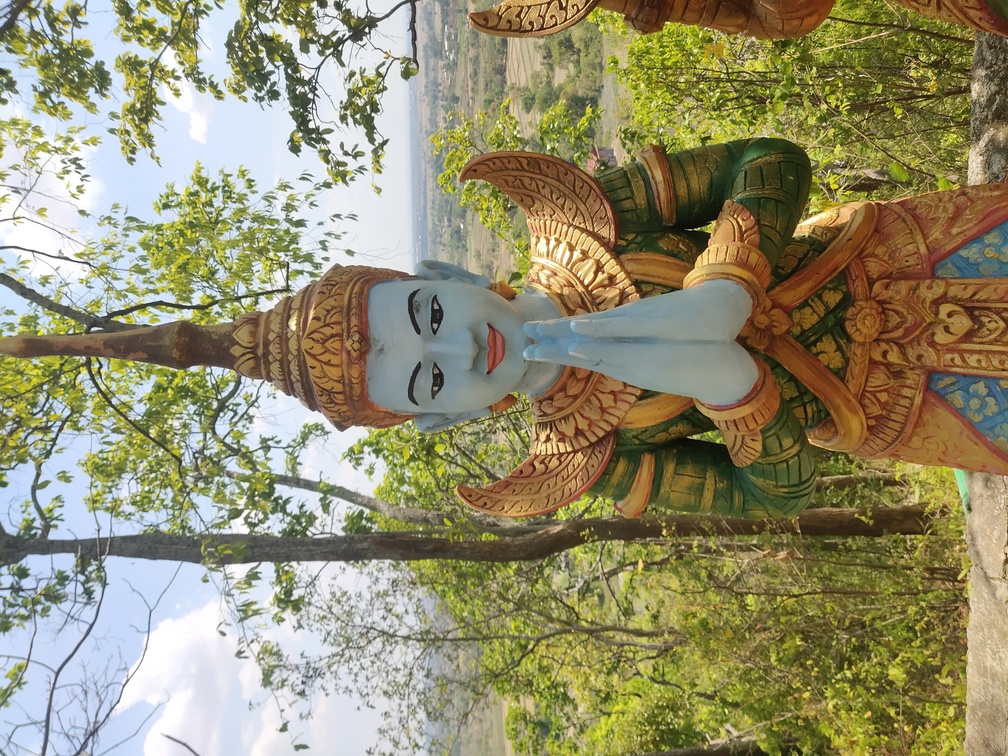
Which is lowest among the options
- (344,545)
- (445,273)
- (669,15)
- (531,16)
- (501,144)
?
(344,545)

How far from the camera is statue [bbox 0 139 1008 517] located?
1881 mm

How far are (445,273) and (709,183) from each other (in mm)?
918

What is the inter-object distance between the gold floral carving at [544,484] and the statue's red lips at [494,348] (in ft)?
1.32

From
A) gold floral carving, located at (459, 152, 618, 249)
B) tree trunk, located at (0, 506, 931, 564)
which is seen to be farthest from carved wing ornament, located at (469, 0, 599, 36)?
tree trunk, located at (0, 506, 931, 564)

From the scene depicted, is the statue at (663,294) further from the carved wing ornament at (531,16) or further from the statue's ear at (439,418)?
the carved wing ornament at (531,16)

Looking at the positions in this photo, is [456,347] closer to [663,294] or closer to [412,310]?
[412,310]

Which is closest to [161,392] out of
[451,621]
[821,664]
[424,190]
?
[451,621]

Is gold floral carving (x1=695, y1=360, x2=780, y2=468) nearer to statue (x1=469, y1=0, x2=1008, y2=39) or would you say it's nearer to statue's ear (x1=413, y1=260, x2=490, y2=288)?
statue's ear (x1=413, y1=260, x2=490, y2=288)

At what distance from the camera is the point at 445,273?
2.17 m

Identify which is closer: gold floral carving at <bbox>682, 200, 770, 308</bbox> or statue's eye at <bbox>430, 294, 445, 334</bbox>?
gold floral carving at <bbox>682, 200, 770, 308</bbox>

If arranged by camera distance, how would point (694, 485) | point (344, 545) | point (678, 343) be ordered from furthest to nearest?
point (344, 545) → point (694, 485) → point (678, 343)

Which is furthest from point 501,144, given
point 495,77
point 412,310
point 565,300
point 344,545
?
point 495,77

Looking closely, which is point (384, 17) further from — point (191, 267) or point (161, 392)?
point (161, 392)

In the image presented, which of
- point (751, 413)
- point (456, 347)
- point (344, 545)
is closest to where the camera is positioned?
point (751, 413)
